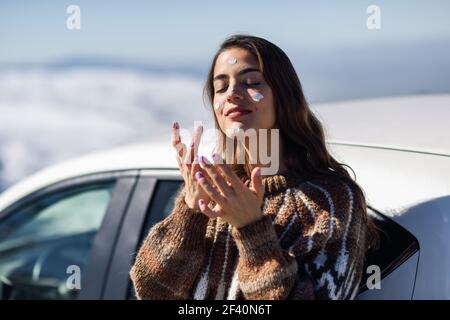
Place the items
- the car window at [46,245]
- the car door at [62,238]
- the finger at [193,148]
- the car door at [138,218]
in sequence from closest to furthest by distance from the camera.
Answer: the finger at [193,148], the car door at [138,218], the car door at [62,238], the car window at [46,245]

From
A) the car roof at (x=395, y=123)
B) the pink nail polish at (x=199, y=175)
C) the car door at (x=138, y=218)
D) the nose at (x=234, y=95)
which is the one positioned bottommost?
the car door at (x=138, y=218)

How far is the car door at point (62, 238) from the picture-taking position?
307cm

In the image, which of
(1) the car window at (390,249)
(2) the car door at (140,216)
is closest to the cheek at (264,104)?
(1) the car window at (390,249)

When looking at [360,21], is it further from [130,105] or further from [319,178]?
[319,178]

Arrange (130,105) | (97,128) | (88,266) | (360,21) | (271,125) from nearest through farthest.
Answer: (271,125) → (88,266) → (97,128) → (130,105) → (360,21)

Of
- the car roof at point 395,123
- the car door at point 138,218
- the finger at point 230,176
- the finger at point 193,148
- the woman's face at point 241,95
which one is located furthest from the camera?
the car door at point 138,218

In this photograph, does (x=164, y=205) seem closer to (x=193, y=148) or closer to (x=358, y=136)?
(x=358, y=136)

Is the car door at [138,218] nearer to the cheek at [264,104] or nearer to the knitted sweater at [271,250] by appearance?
the knitted sweater at [271,250]

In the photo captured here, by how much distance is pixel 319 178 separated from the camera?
7.50ft

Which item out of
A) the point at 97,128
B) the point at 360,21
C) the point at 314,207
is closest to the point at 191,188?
the point at 314,207

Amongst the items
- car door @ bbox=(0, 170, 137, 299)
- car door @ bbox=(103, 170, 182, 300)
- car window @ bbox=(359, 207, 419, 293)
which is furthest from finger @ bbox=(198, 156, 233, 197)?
car door @ bbox=(0, 170, 137, 299)

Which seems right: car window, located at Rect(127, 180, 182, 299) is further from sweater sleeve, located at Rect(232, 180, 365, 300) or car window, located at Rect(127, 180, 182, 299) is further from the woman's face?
sweater sleeve, located at Rect(232, 180, 365, 300)

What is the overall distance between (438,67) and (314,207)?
1029cm
